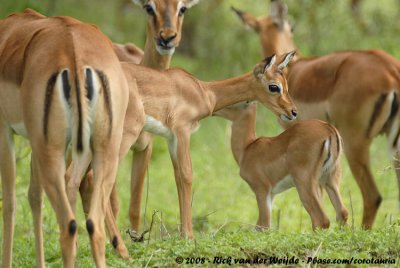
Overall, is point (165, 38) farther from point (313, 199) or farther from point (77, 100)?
point (77, 100)

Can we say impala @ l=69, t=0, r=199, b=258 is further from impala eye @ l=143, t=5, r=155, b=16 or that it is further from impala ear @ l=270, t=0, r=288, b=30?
impala ear @ l=270, t=0, r=288, b=30

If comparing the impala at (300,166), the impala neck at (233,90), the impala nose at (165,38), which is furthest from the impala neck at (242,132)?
the impala nose at (165,38)

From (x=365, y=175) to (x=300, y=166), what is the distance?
1.14 meters

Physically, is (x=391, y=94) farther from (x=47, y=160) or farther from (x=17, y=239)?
(x=47, y=160)

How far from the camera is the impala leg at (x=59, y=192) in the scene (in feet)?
15.4

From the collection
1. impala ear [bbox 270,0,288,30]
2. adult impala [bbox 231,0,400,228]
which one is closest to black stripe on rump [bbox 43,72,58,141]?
adult impala [bbox 231,0,400,228]

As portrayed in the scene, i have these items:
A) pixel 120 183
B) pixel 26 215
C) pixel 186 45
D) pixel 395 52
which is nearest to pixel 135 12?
pixel 186 45

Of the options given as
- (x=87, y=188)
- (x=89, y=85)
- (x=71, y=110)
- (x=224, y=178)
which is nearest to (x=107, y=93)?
(x=89, y=85)

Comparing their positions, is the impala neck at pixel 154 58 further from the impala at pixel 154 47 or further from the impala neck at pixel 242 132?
the impala neck at pixel 242 132

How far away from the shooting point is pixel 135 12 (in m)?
18.4

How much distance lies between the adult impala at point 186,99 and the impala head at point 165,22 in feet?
1.33

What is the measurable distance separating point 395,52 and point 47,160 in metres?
10.6

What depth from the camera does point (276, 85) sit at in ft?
23.0

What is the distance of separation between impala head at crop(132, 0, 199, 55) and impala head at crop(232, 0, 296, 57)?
2.34 meters
